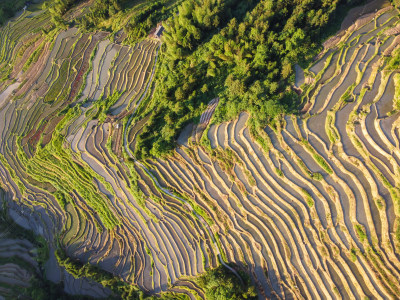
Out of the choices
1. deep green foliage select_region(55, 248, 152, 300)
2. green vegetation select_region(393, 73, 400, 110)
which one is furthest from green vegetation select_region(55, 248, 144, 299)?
green vegetation select_region(393, 73, 400, 110)

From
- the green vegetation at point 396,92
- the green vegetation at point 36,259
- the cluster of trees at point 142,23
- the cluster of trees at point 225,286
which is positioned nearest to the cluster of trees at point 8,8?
the cluster of trees at point 142,23

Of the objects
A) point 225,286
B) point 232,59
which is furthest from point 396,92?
point 225,286

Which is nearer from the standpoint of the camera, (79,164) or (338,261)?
(338,261)

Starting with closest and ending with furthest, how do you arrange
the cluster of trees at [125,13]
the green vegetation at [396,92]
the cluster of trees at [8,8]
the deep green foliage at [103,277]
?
the green vegetation at [396,92] → the deep green foliage at [103,277] → the cluster of trees at [125,13] → the cluster of trees at [8,8]

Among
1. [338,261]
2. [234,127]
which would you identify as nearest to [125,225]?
[234,127]

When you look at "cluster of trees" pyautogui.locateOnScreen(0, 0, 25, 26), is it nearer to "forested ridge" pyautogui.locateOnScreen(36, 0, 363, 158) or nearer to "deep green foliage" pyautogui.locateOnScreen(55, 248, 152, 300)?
"forested ridge" pyautogui.locateOnScreen(36, 0, 363, 158)

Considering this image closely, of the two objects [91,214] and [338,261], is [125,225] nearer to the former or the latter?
[91,214]

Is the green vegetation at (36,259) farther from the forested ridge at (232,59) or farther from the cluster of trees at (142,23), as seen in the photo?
the cluster of trees at (142,23)
